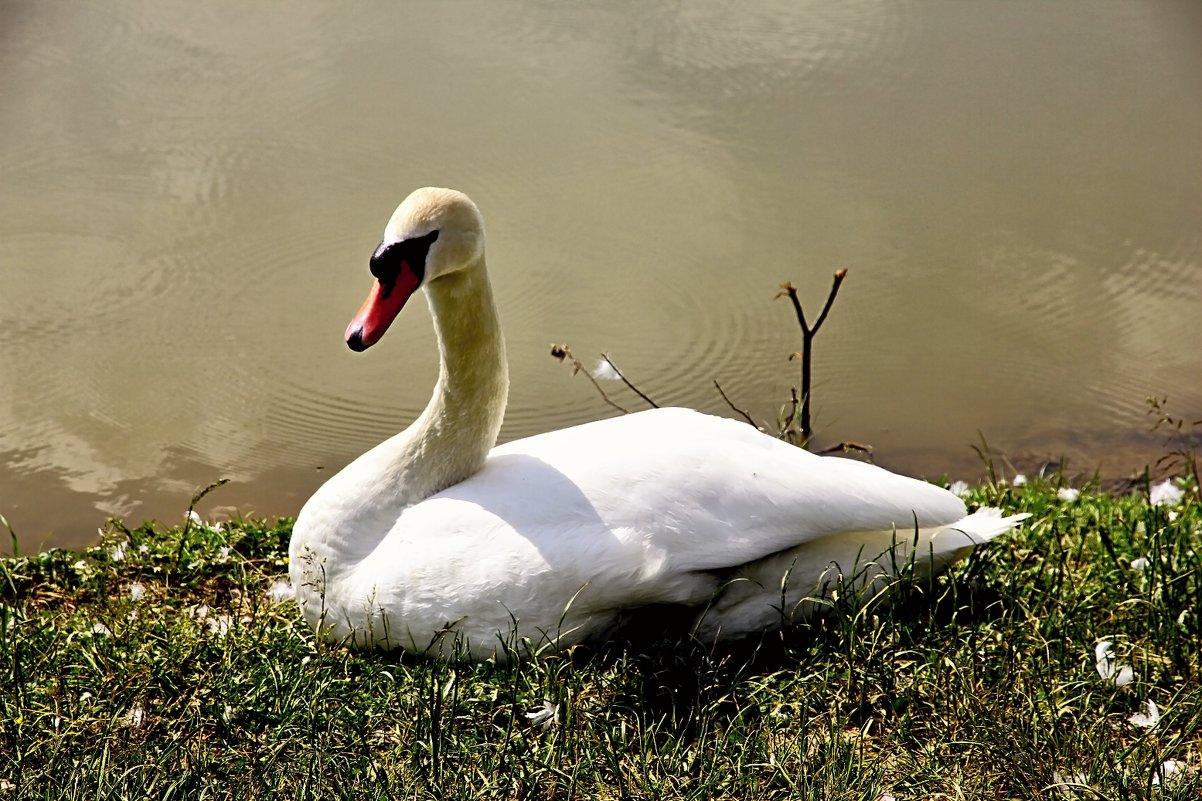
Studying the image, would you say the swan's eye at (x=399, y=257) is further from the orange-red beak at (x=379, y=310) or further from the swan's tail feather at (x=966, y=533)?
the swan's tail feather at (x=966, y=533)

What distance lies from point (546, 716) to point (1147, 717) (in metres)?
1.49

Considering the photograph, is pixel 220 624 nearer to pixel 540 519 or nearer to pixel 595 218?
pixel 540 519

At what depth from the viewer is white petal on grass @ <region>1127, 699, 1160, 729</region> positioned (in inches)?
130

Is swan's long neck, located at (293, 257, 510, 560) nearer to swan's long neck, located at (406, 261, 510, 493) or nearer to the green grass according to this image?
swan's long neck, located at (406, 261, 510, 493)

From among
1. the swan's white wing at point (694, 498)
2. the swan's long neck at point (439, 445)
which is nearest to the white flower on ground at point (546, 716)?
the swan's white wing at point (694, 498)

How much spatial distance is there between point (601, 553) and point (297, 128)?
458 centimetres

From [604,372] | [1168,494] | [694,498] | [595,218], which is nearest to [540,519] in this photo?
[694,498]

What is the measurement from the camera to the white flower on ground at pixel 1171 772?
9.77 feet

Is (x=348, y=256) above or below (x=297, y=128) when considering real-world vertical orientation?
below

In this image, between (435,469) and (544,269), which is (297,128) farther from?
(435,469)

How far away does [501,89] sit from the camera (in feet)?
24.6

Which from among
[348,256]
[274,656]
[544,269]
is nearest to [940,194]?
[544,269]

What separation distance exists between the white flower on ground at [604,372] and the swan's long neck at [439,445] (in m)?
1.67

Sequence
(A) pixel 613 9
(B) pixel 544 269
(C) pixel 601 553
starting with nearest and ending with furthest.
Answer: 1. (C) pixel 601 553
2. (B) pixel 544 269
3. (A) pixel 613 9
